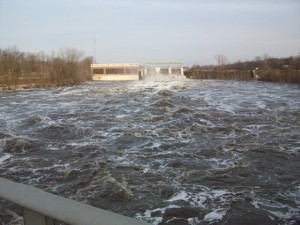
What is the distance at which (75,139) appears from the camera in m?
11.0

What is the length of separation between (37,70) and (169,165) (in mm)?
55144

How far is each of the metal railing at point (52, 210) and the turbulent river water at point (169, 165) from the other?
12.3 ft

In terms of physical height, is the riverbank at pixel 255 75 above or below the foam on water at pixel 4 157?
above

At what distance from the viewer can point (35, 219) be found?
1454 mm

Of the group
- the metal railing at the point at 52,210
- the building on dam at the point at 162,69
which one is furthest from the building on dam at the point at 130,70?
the metal railing at the point at 52,210

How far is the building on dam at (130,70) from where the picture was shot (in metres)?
65.7

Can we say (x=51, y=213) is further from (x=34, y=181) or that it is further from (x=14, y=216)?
(x=34, y=181)

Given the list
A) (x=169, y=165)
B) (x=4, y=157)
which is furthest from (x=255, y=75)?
(x=4, y=157)

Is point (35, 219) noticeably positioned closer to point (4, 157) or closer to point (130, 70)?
point (4, 157)

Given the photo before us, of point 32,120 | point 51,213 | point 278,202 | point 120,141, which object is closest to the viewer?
point 51,213

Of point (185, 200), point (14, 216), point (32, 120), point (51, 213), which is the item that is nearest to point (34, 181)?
point (14, 216)

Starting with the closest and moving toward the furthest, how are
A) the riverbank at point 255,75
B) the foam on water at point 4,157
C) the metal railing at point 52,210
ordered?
the metal railing at point 52,210
the foam on water at point 4,157
the riverbank at point 255,75

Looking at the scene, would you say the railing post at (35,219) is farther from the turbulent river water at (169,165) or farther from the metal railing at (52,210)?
the turbulent river water at (169,165)

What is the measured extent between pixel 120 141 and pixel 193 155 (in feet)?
9.44
